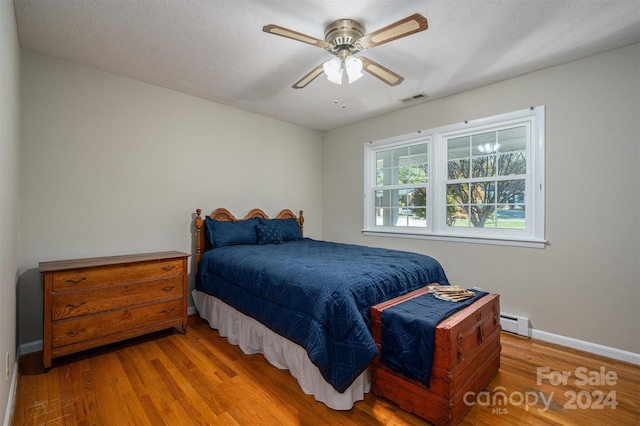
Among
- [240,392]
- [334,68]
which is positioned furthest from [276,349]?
[334,68]

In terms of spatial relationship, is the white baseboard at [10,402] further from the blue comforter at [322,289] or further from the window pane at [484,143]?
the window pane at [484,143]

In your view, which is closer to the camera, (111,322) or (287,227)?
(111,322)

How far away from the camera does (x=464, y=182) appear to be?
3.31 metres

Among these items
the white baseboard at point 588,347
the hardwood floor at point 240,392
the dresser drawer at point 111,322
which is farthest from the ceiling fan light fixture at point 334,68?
the white baseboard at point 588,347

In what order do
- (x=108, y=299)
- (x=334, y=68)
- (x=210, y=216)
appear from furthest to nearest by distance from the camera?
(x=210, y=216) < (x=108, y=299) < (x=334, y=68)

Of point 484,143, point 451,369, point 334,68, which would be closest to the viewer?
point 451,369

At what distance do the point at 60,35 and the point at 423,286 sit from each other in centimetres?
341

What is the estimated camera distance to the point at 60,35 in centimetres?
222

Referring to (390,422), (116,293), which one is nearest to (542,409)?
(390,422)

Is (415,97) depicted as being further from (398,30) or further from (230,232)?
(230,232)

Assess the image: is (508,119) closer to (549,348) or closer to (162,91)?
(549,348)

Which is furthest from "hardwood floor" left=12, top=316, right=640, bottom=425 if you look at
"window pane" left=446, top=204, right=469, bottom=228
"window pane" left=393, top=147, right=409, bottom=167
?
"window pane" left=393, top=147, right=409, bottom=167

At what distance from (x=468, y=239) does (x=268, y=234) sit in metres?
2.28

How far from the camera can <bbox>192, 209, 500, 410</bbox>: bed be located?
5.58 feet
